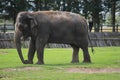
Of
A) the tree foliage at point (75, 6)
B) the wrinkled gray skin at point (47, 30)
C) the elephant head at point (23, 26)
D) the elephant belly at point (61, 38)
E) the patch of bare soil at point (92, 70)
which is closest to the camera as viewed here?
the patch of bare soil at point (92, 70)

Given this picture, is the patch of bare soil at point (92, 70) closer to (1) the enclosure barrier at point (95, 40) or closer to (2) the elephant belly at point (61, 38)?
(2) the elephant belly at point (61, 38)

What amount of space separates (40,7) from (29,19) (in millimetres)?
30044

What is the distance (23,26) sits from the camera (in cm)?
1892

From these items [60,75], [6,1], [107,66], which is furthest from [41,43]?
[6,1]

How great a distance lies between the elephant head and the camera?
18.8m

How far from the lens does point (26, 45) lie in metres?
35.4

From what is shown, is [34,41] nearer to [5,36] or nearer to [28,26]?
[28,26]

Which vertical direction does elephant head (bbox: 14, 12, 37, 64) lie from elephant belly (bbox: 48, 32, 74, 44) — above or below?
above

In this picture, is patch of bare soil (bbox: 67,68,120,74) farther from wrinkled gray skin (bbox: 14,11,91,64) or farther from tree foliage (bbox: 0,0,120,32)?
tree foliage (bbox: 0,0,120,32)

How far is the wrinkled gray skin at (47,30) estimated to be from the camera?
749 inches

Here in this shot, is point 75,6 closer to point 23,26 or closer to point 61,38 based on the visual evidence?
point 61,38

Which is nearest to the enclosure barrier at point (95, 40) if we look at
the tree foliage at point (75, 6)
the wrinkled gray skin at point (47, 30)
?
the tree foliage at point (75, 6)

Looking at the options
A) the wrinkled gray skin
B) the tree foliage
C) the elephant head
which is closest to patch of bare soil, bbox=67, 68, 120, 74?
the wrinkled gray skin

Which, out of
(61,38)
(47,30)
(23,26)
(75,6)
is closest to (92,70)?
(47,30)
